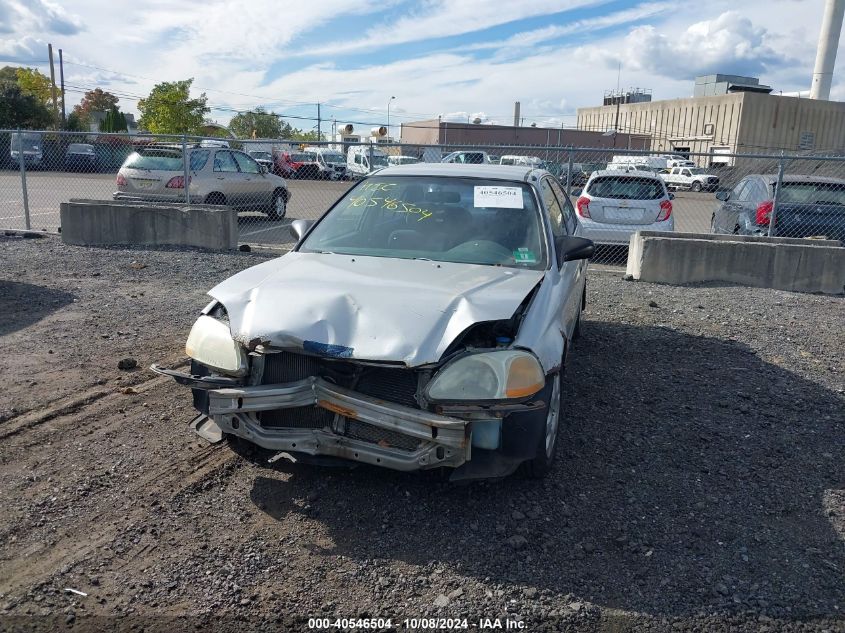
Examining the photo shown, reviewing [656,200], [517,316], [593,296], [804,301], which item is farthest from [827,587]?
[656,200]

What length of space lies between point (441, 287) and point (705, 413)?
241 cm

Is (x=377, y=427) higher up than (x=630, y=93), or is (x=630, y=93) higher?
(x=630, y=93)

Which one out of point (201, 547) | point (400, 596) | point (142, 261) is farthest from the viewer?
point (142, 261)

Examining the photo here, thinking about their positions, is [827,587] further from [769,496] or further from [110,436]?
[110,436]

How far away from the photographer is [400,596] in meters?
2.92

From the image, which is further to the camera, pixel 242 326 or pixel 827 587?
pixel 242 326

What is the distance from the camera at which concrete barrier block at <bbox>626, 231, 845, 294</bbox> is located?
9.58 metres

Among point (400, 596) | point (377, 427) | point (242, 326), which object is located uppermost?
point (242, 326)

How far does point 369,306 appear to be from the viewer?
11.6ft

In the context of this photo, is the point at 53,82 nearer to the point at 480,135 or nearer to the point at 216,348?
the point at 480,135

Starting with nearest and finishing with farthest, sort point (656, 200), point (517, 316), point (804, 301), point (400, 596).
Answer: point (400, 596), point (517, 316), point (804, 301), point (656, 200)

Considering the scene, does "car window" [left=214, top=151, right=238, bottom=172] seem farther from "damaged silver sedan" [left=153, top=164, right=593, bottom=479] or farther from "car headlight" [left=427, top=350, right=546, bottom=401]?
"car headlight" [left=427, top=350, right=546, bottom=401]

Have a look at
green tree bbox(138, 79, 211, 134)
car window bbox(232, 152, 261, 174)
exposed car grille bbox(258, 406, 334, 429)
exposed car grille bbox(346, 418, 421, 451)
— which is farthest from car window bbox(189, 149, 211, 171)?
green tree bbox(138, 79, 211, 134)

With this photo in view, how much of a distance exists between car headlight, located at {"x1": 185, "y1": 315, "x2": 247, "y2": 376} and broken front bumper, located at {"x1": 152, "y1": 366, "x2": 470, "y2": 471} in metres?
0.10
